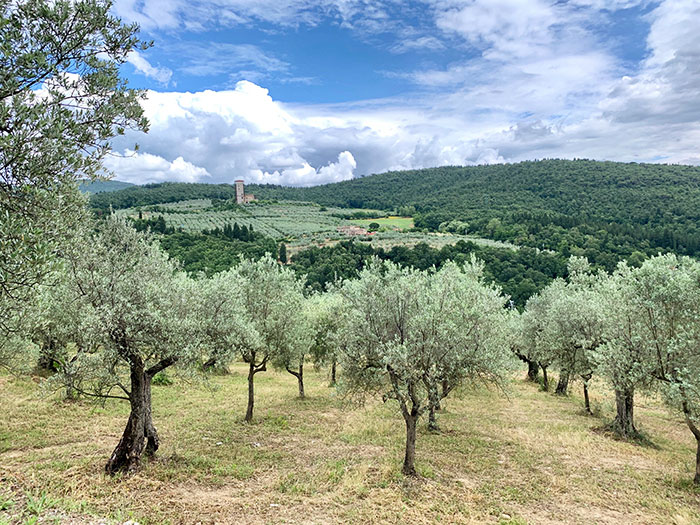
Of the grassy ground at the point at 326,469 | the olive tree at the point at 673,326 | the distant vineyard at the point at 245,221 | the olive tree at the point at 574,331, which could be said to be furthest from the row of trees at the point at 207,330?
the distant vineyard at the point at 245,221

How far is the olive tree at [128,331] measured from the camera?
13453mm

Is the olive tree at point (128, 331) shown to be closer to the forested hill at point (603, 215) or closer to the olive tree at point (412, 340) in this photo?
the olive tree at point (412, 340)

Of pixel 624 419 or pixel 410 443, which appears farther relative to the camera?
pixel 624 419

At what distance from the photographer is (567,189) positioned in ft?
624

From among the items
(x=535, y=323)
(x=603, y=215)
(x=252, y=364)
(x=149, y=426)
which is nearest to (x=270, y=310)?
(x=252, y=364)

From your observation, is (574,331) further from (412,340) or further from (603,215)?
(603,215)

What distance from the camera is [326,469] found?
54.7 ft

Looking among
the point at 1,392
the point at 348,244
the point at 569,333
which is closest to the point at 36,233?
the point at 1,392

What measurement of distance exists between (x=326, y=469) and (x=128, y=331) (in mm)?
10436

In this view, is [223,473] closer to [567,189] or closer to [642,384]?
[642,384]

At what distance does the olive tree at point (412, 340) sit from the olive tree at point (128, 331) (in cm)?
699

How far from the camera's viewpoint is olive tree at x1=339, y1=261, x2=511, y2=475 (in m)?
15.2

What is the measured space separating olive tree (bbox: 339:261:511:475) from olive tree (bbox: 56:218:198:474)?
6993 mm

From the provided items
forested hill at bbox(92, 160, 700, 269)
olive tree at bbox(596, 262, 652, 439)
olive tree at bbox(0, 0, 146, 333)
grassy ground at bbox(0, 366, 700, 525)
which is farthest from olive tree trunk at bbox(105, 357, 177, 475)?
forested hill at bbox(92, 160, 700, 269)
